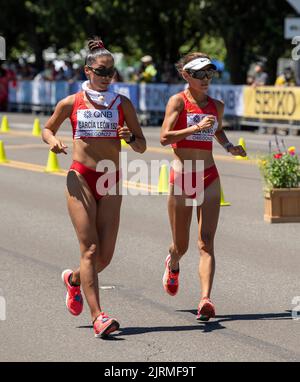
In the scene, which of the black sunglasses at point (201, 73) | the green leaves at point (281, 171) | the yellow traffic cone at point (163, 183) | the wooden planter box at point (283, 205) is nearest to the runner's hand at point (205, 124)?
the black sunglasses at point (201, 73)

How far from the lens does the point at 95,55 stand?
7.83m

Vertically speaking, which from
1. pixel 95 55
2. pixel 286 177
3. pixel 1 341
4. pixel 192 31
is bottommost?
pixel 1 341

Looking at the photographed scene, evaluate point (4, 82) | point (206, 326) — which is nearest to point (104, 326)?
point (206, 326)

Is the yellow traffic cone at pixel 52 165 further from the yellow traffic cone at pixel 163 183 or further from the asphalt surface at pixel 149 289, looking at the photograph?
the yellow traffic cone at pixel 163 183

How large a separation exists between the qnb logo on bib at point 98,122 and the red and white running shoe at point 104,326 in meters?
1.35

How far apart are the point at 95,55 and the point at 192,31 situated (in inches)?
1475

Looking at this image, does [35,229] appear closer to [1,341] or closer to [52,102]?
[1,341]

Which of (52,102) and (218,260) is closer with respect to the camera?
(218,260)

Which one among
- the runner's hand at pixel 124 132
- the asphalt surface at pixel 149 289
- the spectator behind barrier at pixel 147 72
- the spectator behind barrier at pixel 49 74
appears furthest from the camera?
the spectator behind barrier at pixel 49 74

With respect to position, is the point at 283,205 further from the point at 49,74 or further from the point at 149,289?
the point at 49,74

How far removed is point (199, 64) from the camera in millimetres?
8266

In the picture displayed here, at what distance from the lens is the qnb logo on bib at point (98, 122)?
7840 mm

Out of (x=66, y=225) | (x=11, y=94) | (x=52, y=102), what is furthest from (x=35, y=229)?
(x=11, y=94)

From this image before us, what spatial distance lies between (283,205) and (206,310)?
546 cm
